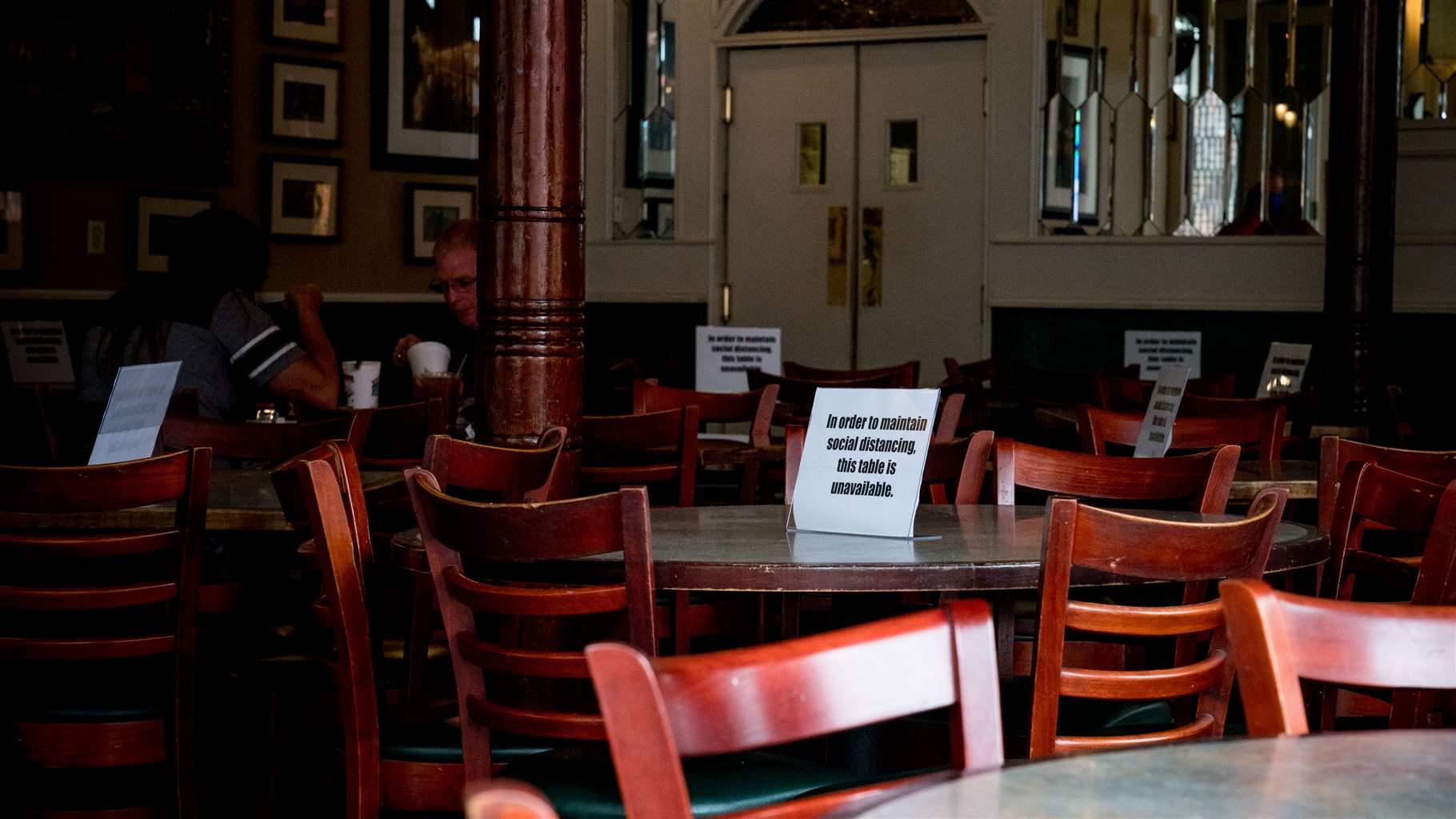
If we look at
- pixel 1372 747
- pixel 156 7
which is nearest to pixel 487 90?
pixel 1372 747

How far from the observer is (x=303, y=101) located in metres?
7.32

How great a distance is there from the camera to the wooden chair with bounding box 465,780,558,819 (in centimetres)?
79

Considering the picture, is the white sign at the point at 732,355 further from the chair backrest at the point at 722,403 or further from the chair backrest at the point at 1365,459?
the chair backrest at the point at 1365,459

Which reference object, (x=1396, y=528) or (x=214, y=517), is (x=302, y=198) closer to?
(x=214, y=517)

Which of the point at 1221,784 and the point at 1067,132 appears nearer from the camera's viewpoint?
the point at 1221,784

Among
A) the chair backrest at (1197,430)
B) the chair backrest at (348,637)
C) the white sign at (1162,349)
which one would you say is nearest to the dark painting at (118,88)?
the white sign at (1162,349)

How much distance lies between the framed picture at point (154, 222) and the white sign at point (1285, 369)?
4268 millimetres

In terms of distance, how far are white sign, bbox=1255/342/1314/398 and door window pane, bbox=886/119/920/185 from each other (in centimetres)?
297

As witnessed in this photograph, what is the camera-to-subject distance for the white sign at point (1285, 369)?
211 inches

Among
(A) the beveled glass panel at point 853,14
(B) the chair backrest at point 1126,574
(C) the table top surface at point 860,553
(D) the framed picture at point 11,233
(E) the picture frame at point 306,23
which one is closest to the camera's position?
(B) the chair backrest at point 1126,574

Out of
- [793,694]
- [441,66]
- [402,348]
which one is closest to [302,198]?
[441,66]

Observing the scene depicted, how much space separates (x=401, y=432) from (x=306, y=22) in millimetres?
4194

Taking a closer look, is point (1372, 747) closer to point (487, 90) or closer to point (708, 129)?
point (487, 90)

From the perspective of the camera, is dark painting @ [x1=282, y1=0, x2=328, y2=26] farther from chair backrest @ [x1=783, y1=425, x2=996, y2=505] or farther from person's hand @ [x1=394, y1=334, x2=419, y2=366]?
chair backrest @ [x1=783, y1=425, x2=996, y2=505]
